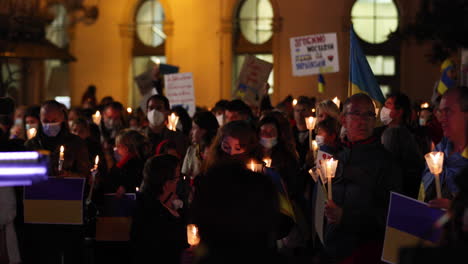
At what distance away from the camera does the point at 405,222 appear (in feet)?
16.0

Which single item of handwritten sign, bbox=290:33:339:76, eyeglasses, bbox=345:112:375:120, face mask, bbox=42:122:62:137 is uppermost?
handwritten sign, bbox=290:33:339:76

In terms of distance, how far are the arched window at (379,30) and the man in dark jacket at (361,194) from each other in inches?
874

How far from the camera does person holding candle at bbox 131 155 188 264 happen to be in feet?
17.9

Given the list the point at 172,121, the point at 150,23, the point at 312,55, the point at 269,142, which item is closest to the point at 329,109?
the point at 269,142

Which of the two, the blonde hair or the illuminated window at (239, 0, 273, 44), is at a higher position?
the illuminated window at (239, 0, 273, 44)

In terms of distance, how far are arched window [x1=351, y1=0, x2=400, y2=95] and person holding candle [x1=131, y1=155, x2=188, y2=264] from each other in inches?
876

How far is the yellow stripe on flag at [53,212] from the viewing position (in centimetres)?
675

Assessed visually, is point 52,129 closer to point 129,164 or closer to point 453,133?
point 129,164

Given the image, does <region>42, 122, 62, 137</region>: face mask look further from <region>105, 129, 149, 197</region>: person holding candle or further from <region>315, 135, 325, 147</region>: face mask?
<region>315, 135, 325, 147</region>: face mask

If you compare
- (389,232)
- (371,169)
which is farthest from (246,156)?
(389,232)

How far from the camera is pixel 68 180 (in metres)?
6.70

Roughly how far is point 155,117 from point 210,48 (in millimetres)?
18184

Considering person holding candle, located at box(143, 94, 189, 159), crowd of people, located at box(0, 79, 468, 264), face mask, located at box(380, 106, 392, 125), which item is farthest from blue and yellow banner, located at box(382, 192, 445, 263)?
person holding candle, located at box(143, 94, 189, 159)

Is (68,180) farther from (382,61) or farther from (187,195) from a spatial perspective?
(382,61)
